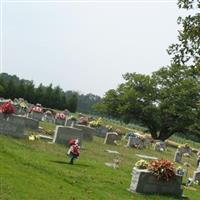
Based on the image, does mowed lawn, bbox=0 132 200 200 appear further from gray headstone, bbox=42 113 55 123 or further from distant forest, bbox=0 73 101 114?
distant forest, bbox=0 73 101 114

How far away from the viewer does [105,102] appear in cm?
6562

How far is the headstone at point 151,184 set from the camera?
16.5 m

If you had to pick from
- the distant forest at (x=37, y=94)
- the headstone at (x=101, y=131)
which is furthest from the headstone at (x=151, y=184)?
the distant forest at (x=37, y=94)

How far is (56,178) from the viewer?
15.0m

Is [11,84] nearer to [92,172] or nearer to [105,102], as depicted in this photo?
[105,102]

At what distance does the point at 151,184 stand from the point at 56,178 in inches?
136

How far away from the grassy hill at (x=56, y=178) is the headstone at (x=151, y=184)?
37 centimetres

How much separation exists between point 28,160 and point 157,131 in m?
47.8

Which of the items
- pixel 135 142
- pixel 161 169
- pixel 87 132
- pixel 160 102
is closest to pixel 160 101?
pixel 160 102

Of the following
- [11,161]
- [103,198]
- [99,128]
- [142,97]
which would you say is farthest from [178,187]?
[142,97]

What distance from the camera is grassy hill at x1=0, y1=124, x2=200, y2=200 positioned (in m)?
12.6

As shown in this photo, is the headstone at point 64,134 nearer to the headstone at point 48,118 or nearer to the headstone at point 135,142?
the headstone at point 135,142

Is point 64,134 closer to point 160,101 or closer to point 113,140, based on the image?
point 113,140

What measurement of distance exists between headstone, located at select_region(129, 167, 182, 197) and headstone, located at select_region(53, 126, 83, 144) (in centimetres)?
910
